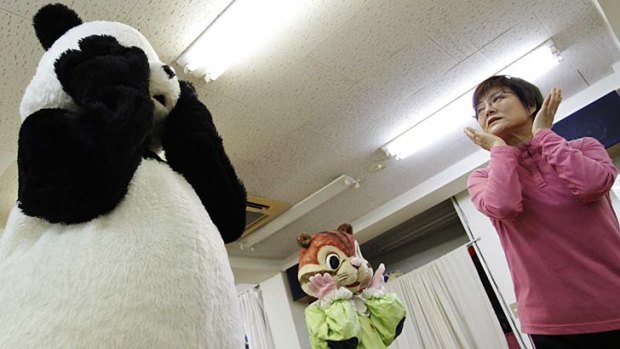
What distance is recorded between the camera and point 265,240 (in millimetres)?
3143

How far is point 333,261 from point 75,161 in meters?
1.55

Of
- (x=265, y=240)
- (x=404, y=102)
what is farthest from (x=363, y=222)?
(x=404, y=102)

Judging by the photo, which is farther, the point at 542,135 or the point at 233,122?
the point at 233,122

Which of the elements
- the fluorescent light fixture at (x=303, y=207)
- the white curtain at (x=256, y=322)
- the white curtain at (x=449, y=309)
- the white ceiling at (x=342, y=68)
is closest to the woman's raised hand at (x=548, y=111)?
the white ceiling at (x=342, y=68)

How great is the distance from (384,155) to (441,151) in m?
0.47

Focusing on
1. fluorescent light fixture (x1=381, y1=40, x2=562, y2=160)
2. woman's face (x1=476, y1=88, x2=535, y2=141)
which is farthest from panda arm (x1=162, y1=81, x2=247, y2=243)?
fluorescent light fixture (x1=381, y1=40, x2=562, y2=160)

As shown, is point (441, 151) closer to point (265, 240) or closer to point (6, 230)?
point (265, 240)

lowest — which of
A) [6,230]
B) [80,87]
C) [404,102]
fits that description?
[6,230]

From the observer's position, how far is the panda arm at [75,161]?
418mm

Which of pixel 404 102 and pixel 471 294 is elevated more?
pixel 404 102

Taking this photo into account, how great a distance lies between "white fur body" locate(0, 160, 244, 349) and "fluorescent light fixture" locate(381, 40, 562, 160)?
2.01m

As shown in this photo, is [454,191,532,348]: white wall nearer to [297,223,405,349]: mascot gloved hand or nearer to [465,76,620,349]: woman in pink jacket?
[297,223,405,349]: mascot gloved hand

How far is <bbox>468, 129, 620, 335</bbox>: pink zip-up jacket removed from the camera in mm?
764

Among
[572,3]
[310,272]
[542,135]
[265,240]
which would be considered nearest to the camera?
[542,135]
